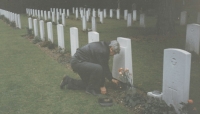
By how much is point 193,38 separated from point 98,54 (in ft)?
15.0

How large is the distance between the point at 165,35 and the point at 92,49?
28.0 ft

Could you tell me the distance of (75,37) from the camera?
854 cm

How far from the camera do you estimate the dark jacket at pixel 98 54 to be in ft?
17.7

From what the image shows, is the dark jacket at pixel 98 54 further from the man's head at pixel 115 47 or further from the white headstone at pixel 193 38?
the white headstone at pixel 193 38

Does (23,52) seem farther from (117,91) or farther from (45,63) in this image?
(117,91)

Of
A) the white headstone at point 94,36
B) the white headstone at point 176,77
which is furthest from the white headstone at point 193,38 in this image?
the white headstone at point 176,77

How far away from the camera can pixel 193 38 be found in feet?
29.1

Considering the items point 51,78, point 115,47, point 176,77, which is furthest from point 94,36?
point 176,77

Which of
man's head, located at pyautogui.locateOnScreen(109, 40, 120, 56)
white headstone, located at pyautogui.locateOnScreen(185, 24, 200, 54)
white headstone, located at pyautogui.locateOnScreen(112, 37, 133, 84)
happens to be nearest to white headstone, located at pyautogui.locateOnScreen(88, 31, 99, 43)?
white headstone, located at pyautogui.locateOnScreen(112, 37, 133, 84)

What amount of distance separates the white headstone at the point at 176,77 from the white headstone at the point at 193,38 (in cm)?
463

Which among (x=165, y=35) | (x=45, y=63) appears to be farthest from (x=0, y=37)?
(x=165, y=35)

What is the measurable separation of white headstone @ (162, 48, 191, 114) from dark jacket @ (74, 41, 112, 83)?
129 centimetres

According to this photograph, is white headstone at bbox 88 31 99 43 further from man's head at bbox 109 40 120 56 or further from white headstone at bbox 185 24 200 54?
white headstone at bbox 185 24 200 54

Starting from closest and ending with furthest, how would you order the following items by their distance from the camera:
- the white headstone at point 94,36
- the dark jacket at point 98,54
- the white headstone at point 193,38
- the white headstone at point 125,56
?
the dark jacket at point 98,54, the white headstone at point 125,56, the white headstone at point 94,36, the white headstone at point 193,38
